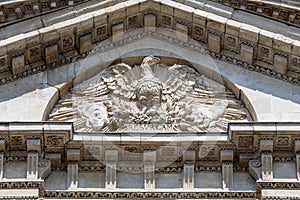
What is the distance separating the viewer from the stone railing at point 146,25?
2800 centimetres

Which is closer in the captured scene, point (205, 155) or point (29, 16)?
point (205, 155)

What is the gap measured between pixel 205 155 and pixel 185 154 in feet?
1.38

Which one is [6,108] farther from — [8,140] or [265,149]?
[265,149]

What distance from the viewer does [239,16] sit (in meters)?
28.5

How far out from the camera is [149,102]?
27.9 meters

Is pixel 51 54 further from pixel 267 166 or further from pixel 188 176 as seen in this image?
pixel 267 166

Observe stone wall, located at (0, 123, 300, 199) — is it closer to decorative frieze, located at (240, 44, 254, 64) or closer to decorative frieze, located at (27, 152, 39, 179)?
decorative frieze, located at (27, 152, 39, 179)

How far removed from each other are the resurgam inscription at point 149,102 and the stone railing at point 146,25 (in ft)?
2.53

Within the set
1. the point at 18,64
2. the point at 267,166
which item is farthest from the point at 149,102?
the point at 267,166

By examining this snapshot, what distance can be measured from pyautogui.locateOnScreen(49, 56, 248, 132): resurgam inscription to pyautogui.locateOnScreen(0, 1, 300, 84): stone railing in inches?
30.4

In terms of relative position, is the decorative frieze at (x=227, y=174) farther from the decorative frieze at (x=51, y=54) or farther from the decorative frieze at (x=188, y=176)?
the decorative frieze at (x=51, y=54)

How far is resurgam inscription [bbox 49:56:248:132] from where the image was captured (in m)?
27.5

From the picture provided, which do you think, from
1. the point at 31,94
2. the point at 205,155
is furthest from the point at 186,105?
the point at 31,94

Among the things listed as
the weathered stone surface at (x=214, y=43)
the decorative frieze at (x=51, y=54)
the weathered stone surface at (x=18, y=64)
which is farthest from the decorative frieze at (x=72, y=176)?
the weathered stone surface at (x=214, y=43)
